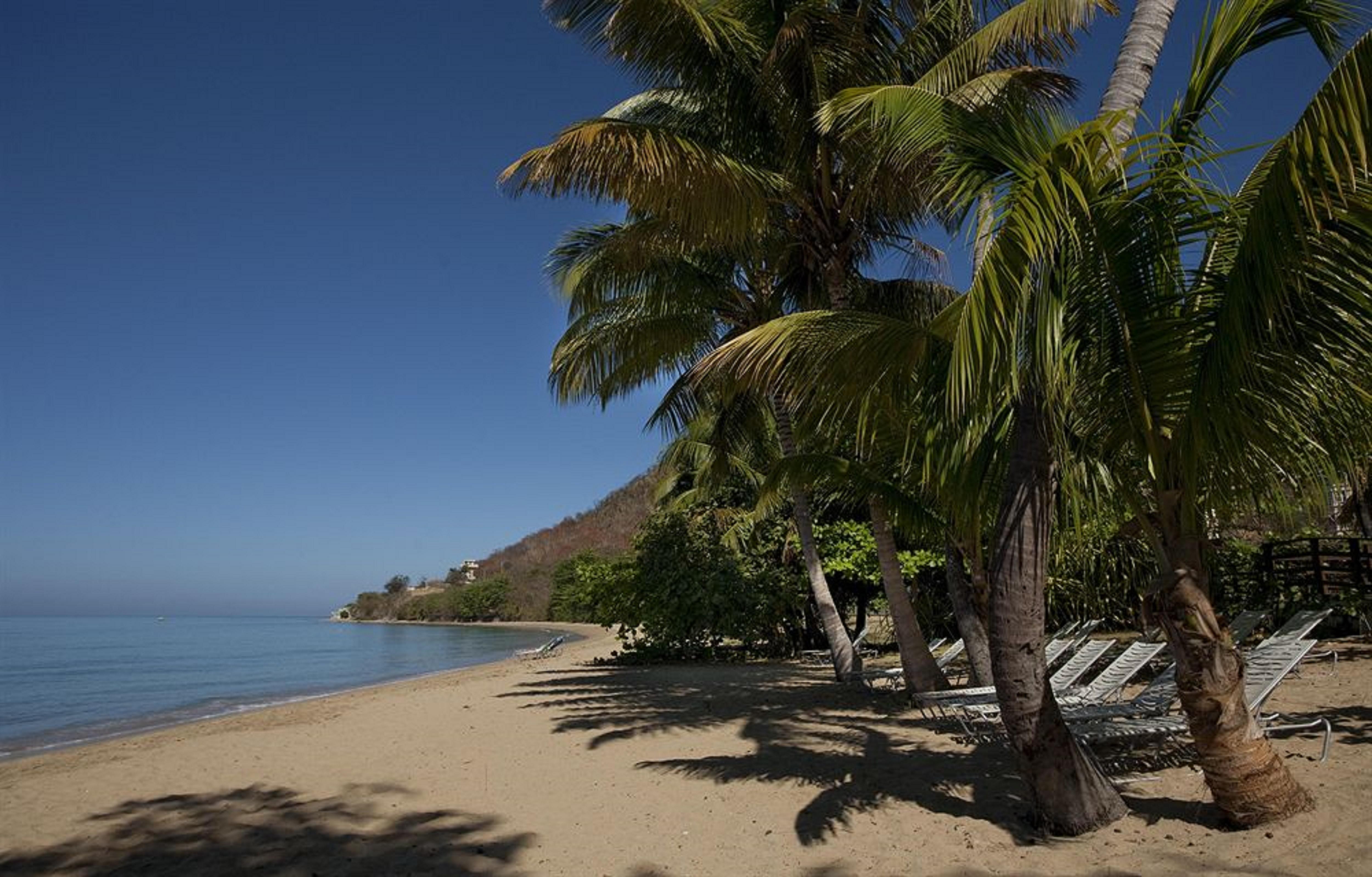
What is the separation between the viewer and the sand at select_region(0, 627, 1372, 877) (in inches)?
154

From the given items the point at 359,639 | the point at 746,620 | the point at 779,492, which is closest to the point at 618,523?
the point at 359,639

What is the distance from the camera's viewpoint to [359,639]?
169 ft

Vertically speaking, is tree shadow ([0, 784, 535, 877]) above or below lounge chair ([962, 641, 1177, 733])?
below

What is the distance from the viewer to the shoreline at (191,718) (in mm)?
10602

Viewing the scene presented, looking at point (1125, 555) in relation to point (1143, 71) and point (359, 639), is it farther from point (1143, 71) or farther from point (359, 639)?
point (359, 639)

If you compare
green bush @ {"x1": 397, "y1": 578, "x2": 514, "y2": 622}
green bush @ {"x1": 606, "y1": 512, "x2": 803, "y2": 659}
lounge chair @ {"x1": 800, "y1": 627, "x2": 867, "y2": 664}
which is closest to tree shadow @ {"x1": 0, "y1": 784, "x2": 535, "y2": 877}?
lounge chair @ {"x1": 800, "y1": 627, "x2": 867, "y2": 664}

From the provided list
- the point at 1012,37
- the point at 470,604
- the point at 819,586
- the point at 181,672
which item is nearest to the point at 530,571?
the point at 470,604

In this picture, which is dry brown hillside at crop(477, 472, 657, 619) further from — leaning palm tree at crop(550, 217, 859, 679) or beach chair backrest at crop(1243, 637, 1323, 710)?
beach chair backrest at crop(1243, 637, 1323, 710)

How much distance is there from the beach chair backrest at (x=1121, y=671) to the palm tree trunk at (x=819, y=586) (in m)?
3.87

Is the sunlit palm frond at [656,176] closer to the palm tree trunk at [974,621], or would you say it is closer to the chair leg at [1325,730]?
the palm tree trunk at [974,621]

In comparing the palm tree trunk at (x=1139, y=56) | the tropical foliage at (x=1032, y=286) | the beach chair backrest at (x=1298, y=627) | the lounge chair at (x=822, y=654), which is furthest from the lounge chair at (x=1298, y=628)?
the lounge chair at (x=822, y=654)

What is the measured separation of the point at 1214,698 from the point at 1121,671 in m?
3.32

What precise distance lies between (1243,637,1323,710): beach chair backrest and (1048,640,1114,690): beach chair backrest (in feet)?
5.52

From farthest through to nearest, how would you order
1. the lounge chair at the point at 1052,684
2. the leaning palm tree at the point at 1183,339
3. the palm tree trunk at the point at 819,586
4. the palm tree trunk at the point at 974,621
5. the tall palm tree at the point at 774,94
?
the palm tree trunk at the point at 819,586 < the palm tree trunk at the point at 974,621 < the tall palm tree at the point at 774,94 < the lounge chair at the point at 1052,684 < the leaning palm tree at the point at 1183,339
